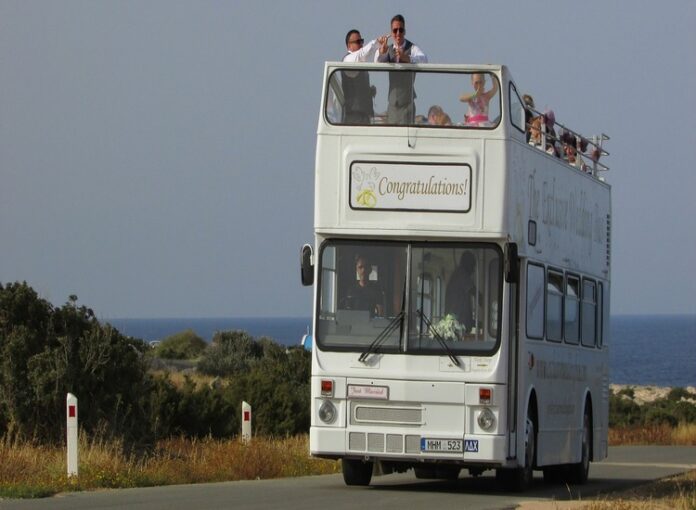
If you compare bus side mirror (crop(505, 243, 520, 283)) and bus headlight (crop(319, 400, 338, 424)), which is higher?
bus side mirror (crop(505, 243, 520, 283))

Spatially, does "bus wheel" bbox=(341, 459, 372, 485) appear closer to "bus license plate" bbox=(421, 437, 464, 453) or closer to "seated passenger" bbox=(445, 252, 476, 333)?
"bus license plate" bbox=(421, 437, 464, 453)

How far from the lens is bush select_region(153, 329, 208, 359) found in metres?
79.4

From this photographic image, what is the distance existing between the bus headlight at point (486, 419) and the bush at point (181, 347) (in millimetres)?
60690

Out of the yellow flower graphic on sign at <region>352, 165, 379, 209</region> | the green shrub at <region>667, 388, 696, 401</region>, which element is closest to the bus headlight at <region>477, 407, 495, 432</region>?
the yellow flower graphic on sign at <region>352, 165, 379, 209</region>

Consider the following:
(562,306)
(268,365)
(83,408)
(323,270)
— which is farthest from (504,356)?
(268,365)

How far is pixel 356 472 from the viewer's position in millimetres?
19219

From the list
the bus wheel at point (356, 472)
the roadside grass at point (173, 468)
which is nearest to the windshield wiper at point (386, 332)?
the bus wheel at point (356, 472)

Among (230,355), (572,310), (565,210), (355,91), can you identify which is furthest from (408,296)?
(230,355)

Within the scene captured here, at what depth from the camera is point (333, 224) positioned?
688 inches

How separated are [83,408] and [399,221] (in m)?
8.17

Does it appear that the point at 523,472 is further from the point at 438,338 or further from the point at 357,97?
the point at 357,97

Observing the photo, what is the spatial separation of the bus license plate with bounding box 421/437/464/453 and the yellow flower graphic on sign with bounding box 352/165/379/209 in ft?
8.86

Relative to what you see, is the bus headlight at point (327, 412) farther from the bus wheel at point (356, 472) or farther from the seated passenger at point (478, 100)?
the seated passenger at point (478, 100)

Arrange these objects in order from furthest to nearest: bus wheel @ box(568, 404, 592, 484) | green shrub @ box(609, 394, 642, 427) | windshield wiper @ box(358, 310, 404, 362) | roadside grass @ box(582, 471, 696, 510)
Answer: green shrub @ box(609, 394, 642, 427), bus wheel @ box(568, 404, 592, 484), windshield wiper @ box(358, 310, 404, 362), roadside grass @ box(582, 471, 696, 510)
